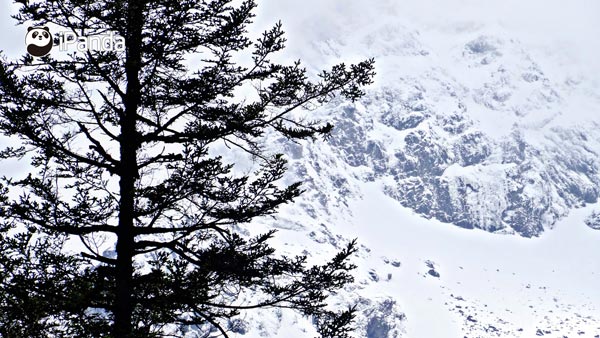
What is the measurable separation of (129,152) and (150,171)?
62 centimetres

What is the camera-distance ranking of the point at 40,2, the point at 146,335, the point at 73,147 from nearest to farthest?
the point at 146,335, the point at 40,2, the point at 73,147

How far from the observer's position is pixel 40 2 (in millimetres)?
12586

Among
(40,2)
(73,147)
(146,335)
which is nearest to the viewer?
(146,335)

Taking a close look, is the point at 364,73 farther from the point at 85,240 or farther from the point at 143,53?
the point at 85,240

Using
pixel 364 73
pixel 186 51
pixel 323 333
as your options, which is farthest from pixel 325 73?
pixel 323 333

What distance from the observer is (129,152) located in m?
12.8

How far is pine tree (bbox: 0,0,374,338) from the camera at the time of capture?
12.2 m

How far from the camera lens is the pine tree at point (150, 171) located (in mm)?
12188

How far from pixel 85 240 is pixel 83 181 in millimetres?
1052

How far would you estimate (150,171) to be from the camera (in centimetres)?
1327

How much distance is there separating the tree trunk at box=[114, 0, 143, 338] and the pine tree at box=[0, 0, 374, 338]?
2cm

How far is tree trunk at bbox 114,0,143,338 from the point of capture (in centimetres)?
1243

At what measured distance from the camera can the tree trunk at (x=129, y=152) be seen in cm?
1243

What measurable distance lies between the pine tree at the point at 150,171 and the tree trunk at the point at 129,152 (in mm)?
22
